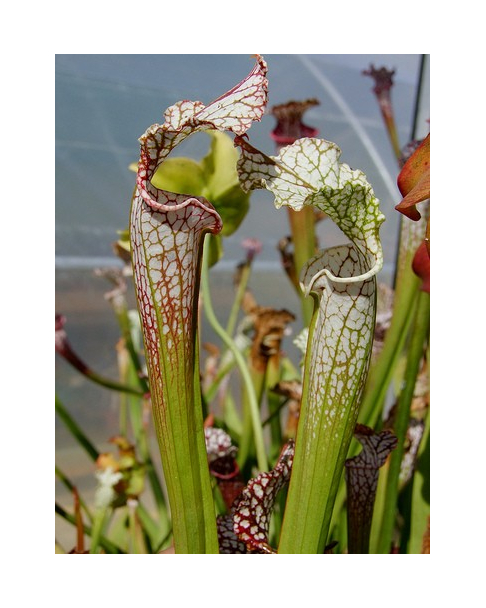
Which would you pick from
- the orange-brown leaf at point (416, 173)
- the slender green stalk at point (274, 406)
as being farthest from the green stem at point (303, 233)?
the orange-brown leaf at point (416, 173)

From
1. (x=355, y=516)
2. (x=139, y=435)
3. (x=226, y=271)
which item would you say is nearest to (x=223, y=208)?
(x=355, y=516)

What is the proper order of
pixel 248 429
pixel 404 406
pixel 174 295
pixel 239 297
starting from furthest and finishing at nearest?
pixel 239 297
pixel 248 429
pixel 404 406
pixel 174 295

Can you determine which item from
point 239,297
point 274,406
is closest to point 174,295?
point 274,406

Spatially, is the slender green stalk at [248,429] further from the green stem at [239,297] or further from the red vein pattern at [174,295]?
the red vein pattern at [174,295]

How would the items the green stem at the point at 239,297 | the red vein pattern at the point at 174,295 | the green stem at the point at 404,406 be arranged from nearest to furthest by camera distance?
the red vein pattern at the point at 174,295 → the green stem at the point at 404,406 → the green stem at the point at 239,297

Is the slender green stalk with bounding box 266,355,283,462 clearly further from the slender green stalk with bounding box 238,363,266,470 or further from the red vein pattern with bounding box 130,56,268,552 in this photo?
the red vein pattern with bounding box 130,56,268,552

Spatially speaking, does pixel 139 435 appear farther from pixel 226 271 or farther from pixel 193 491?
pixel 226 271

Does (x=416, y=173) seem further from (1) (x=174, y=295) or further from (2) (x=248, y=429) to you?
(2) (x=248, y=429)
